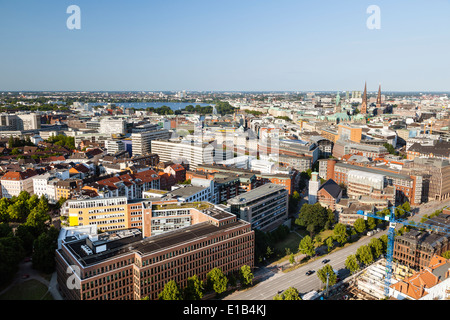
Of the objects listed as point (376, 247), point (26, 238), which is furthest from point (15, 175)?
point (376, 247)

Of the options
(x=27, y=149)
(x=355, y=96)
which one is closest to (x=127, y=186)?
(x=27, y=149)

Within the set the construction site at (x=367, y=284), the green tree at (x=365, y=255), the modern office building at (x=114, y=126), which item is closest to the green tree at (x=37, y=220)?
the construction site at (x=367, y=284)

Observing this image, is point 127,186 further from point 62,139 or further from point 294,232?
point 62,139

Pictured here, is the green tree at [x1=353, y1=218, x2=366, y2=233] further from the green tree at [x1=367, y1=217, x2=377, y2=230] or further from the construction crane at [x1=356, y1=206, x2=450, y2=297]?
the green tree at [x1=367, y1=217, x2=377, y2=230]

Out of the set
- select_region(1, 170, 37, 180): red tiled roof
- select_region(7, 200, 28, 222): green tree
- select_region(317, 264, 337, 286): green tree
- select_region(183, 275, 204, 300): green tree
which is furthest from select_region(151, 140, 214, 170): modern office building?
select_region(183, 275, 204, 300): green tree

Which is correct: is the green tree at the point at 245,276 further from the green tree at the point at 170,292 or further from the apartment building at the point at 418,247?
the apartment building at the point at 418,247

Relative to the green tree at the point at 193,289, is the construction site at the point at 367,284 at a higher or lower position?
lower

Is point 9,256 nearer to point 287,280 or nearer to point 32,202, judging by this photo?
point 32,202
